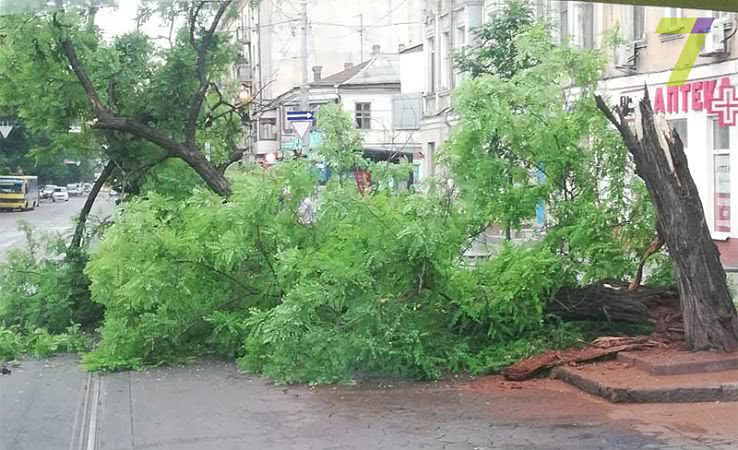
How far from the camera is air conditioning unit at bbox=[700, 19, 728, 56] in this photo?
70.0 ft

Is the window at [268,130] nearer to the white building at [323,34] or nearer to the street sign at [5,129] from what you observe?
the white building at [323,34]

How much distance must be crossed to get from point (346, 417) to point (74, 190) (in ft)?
31.7

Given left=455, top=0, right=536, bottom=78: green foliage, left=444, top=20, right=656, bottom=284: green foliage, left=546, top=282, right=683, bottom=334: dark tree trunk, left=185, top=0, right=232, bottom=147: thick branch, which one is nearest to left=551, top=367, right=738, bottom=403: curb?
left=546, top=282, right=683, bottom=334: dark tree trunk

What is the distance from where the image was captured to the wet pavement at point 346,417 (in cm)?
811

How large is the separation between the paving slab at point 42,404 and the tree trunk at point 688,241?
5.76 m

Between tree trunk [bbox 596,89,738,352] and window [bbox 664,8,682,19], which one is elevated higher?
window [bbox 664,8,682,19]

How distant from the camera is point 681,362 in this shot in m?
9.68

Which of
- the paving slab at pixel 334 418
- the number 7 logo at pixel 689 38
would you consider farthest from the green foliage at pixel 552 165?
the number 7 logo at pixel 689 38

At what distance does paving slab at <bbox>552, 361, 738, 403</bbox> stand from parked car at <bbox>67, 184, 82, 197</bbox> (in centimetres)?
916

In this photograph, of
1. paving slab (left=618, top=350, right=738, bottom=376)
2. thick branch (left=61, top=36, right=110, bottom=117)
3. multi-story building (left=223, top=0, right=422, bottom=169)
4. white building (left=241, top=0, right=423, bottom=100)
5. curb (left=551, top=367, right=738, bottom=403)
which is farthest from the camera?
white building (left=241, top=0, right=423, bottom=100)

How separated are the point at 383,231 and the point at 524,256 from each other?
150cm

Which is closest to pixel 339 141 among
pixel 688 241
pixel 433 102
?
pixel 688 241

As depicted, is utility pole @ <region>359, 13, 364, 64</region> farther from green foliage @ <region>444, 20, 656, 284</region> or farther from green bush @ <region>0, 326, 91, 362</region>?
green foliage @ <region>444, 20, 656, 284</region>

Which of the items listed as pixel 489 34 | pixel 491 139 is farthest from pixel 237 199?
pixel 489 34
